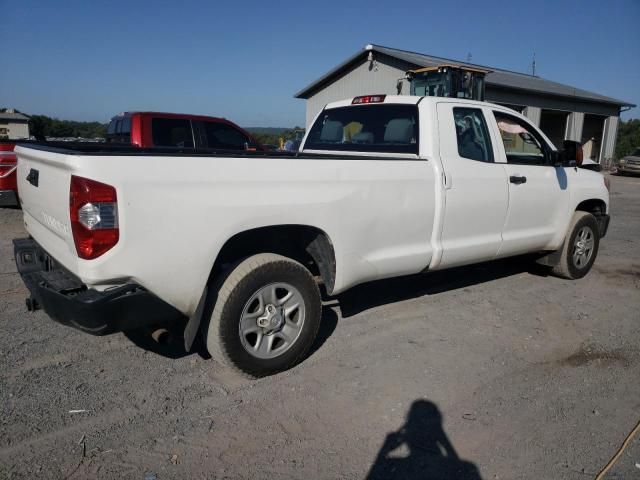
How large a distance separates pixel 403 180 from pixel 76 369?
8.88 feet

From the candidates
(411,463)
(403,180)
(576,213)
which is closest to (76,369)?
(411,463)

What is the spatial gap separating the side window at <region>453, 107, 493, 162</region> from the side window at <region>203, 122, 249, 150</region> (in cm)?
536

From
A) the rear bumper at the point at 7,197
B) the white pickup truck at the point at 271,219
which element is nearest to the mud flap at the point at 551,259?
the white pickup truck at the point at 271,219

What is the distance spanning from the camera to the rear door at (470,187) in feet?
14.4

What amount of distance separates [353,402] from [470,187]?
221cm

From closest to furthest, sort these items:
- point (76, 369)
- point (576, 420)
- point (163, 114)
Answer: point (576, 420) < point (76, 369) < point (163, 114)

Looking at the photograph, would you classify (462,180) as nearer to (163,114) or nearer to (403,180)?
(403,180)

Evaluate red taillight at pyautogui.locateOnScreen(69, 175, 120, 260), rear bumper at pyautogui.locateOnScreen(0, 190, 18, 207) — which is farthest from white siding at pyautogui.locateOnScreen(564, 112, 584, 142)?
red taillight at pyautogui.locateOnScreen(69, 175, 120, 260)

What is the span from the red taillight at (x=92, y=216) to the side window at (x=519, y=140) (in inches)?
148

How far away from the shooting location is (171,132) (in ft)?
29.3

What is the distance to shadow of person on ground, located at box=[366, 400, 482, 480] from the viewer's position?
2607mm

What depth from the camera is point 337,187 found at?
142 inches

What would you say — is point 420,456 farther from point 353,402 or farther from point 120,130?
point 120,130

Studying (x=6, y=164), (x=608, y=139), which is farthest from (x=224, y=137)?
(x=608, y=139)
